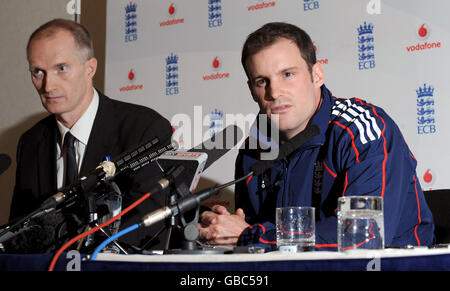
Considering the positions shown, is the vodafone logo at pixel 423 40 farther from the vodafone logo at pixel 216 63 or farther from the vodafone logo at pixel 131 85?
the vodafone logo at pixel 131 85

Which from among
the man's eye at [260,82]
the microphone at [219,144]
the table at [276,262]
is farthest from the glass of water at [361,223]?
the man's eye at [260,82]

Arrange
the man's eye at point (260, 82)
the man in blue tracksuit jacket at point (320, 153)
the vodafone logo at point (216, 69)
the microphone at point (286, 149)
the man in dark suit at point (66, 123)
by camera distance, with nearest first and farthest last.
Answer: the microphone at point (286, 149) < the man in blue tracksuit jacket at point (320, 153) < the man's eye at point (260, 82) < the man in dark suit at point (66, 123) < the vodafone logo at point (216, 69)

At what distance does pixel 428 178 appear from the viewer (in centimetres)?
241

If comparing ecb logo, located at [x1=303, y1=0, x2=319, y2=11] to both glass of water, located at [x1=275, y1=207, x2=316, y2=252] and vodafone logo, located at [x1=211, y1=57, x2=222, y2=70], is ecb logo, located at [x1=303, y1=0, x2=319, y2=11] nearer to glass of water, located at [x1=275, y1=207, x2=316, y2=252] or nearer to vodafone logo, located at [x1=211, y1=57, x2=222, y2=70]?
vodafone logo, located at [x1=211, y1=57, x2=222, y2=70]

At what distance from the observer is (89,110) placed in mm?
2254

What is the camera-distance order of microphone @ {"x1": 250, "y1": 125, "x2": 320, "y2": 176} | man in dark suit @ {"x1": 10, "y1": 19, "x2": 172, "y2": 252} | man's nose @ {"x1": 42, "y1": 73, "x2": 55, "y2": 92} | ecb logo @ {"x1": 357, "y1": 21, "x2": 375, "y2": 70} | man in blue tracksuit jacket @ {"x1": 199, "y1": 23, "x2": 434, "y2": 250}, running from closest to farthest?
1. microphone @ {"x1": 250, "y1": 125, "x2": 320, "y2": 176}
2. man in blue tracksuit jacket @ {"x1": 199, "y1": 23, "x2": 434, "y2": 250}
3. man in dark suit @ {"x1": 10, "y1": 19, "x2": 172, "y2": 252}
4. man's nose @ {"x1": 42, "y1": 73, "x2": 55, "y2": 92}
5. ecb logo @ {"x1": 357, "y1": 21, "x2": 375, "y2": 70}

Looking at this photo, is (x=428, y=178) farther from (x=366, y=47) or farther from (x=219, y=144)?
(x=219, y=144)

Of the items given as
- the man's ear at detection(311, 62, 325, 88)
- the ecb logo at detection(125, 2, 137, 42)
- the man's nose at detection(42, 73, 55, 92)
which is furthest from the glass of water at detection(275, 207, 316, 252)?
the ecb logo at detection(125, 2, 137, 42)

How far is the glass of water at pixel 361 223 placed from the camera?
104cm

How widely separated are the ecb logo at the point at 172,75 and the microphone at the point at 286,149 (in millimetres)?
2030

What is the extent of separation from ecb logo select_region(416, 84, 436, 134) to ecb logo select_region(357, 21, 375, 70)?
283 millimetres

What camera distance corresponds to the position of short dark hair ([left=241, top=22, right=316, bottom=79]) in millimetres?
1804
